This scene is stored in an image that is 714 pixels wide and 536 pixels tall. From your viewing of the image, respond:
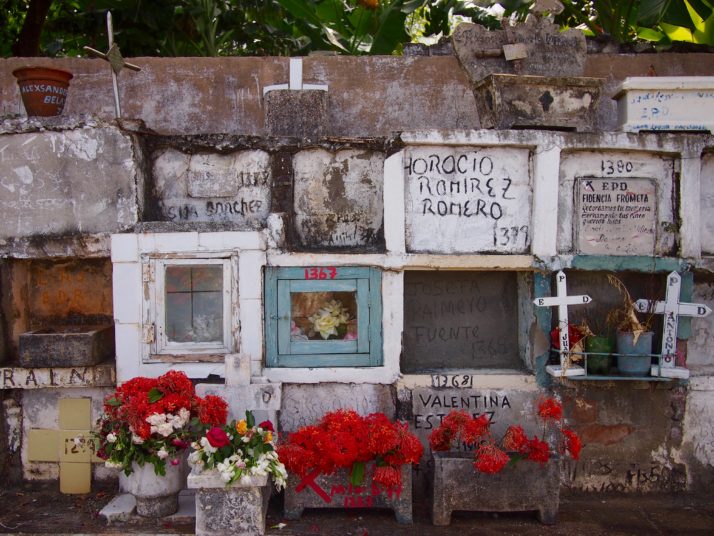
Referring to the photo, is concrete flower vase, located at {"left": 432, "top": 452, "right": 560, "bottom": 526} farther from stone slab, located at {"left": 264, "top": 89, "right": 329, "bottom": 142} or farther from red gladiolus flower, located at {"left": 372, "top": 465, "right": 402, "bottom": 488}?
stone slab, located at {"left": 264, "top": 89, "right": 329, "bottom": 142}

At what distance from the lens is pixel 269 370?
5969 millimetres

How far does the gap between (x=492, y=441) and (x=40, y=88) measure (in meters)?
4.65

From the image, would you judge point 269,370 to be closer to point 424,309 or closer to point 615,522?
point 424,309

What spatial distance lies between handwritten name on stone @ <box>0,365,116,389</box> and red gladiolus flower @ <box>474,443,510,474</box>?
3041 millimetres

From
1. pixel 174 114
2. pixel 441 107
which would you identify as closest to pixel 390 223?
pixel 441 107

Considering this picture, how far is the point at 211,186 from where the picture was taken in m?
6.36

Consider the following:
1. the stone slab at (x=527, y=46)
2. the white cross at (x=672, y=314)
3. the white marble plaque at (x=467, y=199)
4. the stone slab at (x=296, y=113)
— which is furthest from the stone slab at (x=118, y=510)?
the stone slab at (x=527, y=46)

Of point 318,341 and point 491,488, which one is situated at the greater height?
point 318,341

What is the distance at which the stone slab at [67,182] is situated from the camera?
19.7 ft

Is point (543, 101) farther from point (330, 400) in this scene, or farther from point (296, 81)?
point (330, 400)

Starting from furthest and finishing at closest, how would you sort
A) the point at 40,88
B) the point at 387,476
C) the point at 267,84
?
the point at 267,84 < the point at 40,88 < the point at 387,476

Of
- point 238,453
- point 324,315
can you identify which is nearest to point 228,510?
point 238,453

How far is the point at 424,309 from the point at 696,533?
2798mm

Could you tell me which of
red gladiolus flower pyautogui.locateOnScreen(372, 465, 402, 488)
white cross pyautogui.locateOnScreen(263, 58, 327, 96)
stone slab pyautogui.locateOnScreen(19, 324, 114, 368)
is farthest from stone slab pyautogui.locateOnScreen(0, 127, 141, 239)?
red gladiolus flower pyautogui.locateOnScreen(372, 465, 402, 488)
